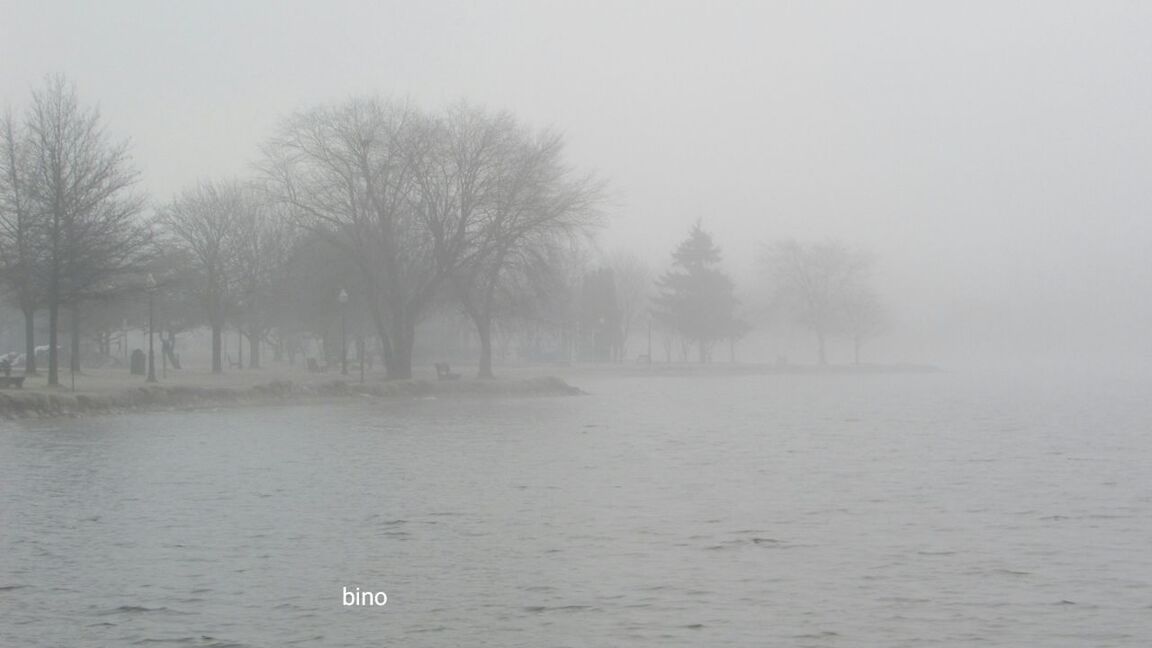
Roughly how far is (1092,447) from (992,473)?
6.72 meters

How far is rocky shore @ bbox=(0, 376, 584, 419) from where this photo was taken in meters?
33.5

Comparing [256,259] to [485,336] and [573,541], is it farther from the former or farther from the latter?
[573,541]

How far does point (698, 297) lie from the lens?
101 m

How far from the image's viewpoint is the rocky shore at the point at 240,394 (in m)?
33.5

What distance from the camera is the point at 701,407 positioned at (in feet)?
146

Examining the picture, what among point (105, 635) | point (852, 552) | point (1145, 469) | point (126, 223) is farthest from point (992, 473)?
point (126, 223)

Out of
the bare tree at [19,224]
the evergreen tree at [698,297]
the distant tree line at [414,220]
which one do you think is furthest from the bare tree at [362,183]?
the evergreen tree at [698,297]

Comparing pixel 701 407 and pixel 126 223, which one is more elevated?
pixel 126 223

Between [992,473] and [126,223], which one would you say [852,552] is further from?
[126,223]

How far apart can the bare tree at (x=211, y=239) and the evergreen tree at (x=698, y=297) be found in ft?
144

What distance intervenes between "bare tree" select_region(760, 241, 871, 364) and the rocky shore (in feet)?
192

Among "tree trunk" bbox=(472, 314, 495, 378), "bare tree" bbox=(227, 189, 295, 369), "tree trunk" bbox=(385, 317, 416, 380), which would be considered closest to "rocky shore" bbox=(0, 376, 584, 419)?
"tree trunk" bbox=(385, 317, 416, 380)

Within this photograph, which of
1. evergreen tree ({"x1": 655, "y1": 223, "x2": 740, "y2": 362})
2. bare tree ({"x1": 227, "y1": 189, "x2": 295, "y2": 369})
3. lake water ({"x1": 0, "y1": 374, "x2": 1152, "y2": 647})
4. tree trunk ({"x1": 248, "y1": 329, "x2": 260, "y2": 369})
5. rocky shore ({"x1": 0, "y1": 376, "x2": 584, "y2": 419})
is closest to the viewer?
lake water ({"x1": 0, "y1": 374, "x2": 1152, "y2": 647})

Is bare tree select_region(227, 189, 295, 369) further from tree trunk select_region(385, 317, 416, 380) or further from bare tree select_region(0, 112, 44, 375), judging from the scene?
bare tree select_region(0, 112, 44, 375)
